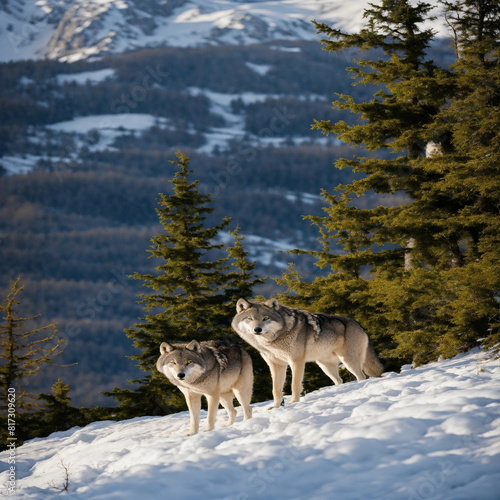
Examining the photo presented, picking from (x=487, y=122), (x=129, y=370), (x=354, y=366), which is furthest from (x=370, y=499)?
(x=129, y=370)

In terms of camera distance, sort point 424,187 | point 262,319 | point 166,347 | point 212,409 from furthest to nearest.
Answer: point 424,187, point 262,319, point 212,409, point 166,347

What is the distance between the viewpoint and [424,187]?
49.6ft

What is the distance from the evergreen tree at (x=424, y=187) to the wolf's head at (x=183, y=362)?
5.24m

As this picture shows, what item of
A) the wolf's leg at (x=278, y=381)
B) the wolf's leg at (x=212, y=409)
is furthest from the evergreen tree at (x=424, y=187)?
the wolf's leg at (x=212, y=409)

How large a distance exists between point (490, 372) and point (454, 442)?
9.01ft

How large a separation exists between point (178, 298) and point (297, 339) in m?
11.3

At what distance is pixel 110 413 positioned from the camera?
74.6ft

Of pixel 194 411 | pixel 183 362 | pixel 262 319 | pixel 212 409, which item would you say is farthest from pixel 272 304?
pixel 194 411

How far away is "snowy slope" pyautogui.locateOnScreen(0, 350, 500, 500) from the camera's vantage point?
614 centimetres

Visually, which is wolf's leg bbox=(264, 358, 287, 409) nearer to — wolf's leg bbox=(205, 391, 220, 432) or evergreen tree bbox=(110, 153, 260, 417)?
wolf's leg bbox=(205, 391, 220, 432)

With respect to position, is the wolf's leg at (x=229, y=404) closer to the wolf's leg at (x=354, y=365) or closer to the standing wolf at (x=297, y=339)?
the standing wolf at (x=297, y=339)

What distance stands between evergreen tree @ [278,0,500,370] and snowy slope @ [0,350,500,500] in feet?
11.1

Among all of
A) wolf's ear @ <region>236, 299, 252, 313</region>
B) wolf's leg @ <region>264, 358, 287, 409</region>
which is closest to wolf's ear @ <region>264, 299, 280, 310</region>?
wolf's ear @ <region>236, 299, 252, 313</region>

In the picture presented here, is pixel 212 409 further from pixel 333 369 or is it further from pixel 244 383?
pixel 333 369
